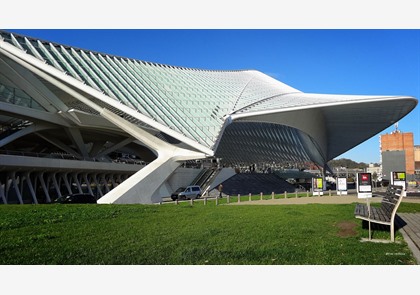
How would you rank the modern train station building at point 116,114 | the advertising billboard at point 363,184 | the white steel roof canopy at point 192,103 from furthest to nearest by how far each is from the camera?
the white steel roof canopy at point 192,103 → the modern train station building at point 116,114 → the advertising billboard at point 363,184

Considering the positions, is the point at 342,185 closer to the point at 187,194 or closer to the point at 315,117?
the point at 187,194

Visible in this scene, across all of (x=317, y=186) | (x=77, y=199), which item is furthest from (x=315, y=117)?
(x=77, y=199)

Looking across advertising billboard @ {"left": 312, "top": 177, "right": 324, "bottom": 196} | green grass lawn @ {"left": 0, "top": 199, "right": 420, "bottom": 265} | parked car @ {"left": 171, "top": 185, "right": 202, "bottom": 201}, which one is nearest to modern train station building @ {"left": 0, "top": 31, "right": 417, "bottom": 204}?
parked car @ {"left": 171, "top": 185, "right": 202, "bottom": 201}

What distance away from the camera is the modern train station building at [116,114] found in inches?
1005

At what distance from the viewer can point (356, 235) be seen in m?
7.79

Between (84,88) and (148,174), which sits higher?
(84,88)

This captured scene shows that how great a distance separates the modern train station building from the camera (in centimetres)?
2553

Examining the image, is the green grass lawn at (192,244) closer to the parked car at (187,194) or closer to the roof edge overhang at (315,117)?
the parked car at (187,194)

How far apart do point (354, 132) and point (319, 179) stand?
30166 mm

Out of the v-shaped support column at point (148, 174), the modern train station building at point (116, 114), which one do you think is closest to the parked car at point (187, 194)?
the modern train station building at point (116, 114)

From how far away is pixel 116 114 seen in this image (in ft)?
90.8

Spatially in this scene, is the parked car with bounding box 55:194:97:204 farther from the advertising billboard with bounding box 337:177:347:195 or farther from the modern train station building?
the advertising billboard with bounding box 337:177:347:195

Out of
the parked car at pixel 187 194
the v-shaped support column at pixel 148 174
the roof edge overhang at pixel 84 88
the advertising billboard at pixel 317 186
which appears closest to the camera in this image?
the v-shaped support column at pixel 148 174

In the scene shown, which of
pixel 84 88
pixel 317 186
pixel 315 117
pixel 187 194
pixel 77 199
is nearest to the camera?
pixel 77 199
